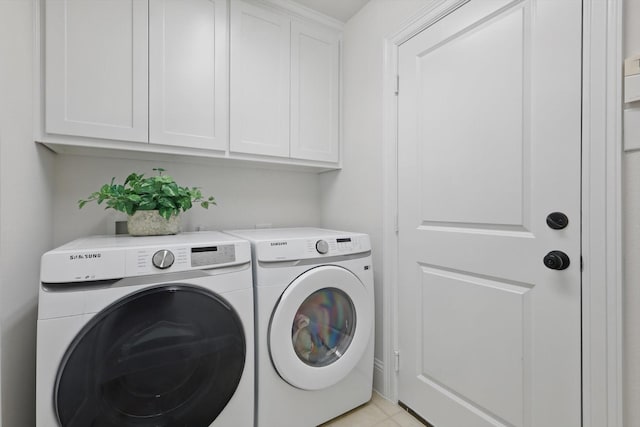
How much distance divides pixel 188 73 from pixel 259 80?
39cm

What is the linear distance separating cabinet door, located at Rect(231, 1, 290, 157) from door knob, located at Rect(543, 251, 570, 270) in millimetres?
1388

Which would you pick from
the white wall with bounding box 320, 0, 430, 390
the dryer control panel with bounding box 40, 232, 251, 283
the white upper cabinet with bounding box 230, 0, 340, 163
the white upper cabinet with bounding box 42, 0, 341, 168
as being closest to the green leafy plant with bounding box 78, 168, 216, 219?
the white upper cabinet with bounding box 42, 0, 341, 168

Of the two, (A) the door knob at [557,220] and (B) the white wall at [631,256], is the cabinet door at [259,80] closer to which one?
(A) the door knob at [557,220]

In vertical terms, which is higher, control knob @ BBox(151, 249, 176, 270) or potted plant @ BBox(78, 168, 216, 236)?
potted plant @ BBox(78, 168, 216, 236)

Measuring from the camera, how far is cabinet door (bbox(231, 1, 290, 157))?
Result: 160cm

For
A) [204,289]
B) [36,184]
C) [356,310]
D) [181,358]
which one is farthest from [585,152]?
[36,184]

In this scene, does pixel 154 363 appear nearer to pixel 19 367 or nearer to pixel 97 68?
pixel 19 367

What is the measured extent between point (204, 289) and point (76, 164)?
1088mm

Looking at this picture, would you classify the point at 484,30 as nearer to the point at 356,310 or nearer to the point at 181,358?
the point at 356,310

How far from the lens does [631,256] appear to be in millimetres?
844

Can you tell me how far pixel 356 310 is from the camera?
→ 1461mm

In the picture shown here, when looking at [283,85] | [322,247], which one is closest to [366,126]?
Answer: [283,85]

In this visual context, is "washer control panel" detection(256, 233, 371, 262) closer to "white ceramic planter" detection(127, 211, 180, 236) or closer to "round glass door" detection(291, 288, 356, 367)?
"round glass door" detection(291, 288, 356, 367)

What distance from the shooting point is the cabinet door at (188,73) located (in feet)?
4.56
